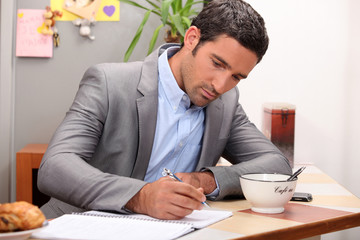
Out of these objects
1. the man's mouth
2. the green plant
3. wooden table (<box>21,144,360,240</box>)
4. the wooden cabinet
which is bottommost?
the wooden cabinet

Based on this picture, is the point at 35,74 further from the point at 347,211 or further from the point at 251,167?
the point at 347,211

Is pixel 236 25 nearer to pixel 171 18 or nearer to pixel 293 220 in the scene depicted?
pixel 293 220

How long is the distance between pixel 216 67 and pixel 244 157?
39 cm

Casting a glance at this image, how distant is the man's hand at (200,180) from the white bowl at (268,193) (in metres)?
0.16

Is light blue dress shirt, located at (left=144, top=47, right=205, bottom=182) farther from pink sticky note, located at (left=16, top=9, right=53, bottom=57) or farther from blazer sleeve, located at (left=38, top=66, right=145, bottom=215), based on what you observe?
pink sticky note, located at (left=16, top=9, right=53, bottom=57)

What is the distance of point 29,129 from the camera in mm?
2686

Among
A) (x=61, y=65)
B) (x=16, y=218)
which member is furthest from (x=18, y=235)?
(x=61, y=65)

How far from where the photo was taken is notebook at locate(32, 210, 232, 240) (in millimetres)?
888

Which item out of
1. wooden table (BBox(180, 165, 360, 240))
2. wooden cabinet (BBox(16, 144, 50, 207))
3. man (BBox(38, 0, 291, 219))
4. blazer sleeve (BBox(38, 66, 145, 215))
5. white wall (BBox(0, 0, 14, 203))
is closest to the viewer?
wooden table (BBox(180, 165, 360, 240))

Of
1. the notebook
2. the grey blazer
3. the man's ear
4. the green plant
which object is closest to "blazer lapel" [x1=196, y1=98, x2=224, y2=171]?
the grey blazer

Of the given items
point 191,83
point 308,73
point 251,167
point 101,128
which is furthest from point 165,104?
point 308,73

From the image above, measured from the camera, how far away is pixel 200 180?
132 centimetres

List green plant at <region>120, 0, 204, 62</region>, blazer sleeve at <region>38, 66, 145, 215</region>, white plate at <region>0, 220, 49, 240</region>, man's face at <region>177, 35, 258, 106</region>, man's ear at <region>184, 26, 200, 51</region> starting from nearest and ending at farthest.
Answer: white plate at <region>0, 220, 49, 240</region> < blazer sleeve at <region>38, 66, 145, 215</region> < man's face at <region>177, 35, 258, 106</region> < man's ear at <region>184, 26, 200, 51</region> < green plant at <region>120, 0, 204, 62</region>

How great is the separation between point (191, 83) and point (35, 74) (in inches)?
56.8
